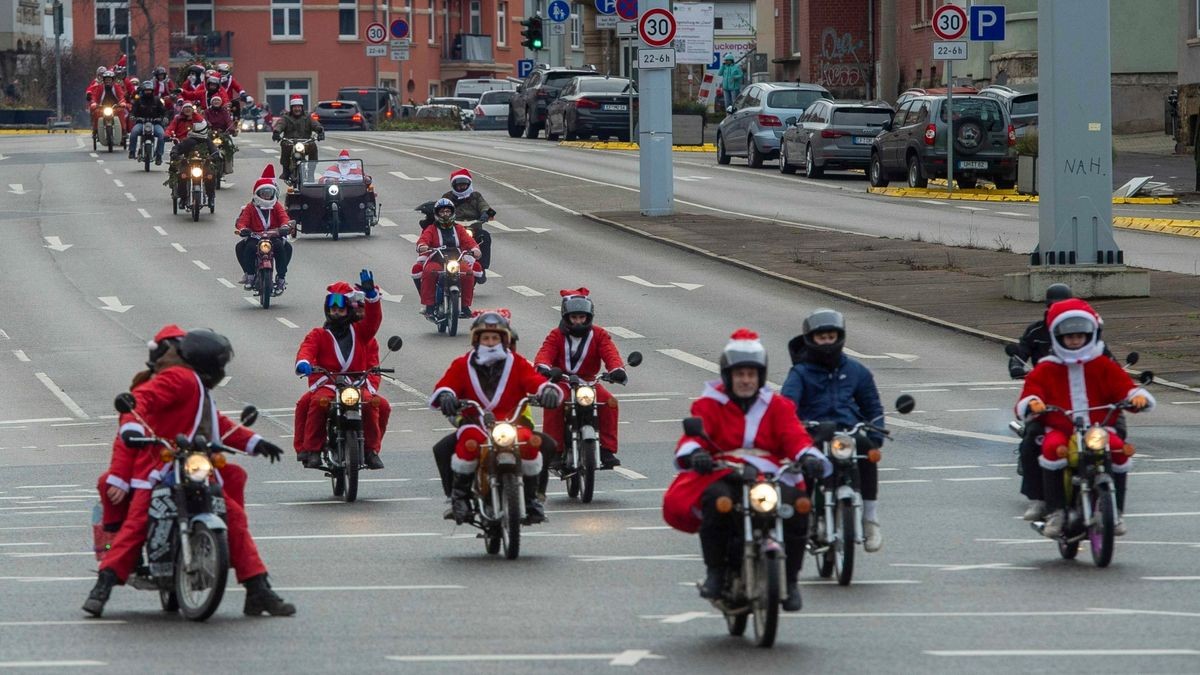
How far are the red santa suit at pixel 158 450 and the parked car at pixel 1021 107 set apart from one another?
33538mm

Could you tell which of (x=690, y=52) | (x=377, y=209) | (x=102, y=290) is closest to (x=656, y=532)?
(x=102, y=290)

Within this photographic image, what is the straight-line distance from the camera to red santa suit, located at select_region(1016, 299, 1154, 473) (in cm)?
1218

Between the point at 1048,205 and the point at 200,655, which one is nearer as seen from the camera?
the point at 200,655

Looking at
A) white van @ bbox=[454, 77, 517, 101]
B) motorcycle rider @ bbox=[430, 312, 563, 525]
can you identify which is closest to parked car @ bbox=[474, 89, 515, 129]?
white van @ bbox=[454, 77, 517, 101]

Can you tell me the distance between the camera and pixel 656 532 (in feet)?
44.9

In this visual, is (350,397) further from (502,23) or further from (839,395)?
(502,23)

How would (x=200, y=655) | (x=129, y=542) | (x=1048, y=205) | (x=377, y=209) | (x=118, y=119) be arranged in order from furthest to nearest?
(x=118, y=119) < (x=377, y=209) < (x=1048, y=205) < (x=129, y=542) < (x=200, y=655)

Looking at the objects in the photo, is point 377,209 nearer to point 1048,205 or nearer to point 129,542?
point 1048,205

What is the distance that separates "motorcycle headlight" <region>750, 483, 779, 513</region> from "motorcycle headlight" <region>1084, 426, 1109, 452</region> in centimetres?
290

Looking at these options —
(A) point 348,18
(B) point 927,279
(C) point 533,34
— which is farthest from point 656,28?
(A) point 348,18

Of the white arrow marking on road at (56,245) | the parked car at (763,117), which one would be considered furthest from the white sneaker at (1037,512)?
the parked car at (763,117)

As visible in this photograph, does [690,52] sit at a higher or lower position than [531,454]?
higher

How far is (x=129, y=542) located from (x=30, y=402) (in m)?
12.9

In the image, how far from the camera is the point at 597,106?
58.3 metres
